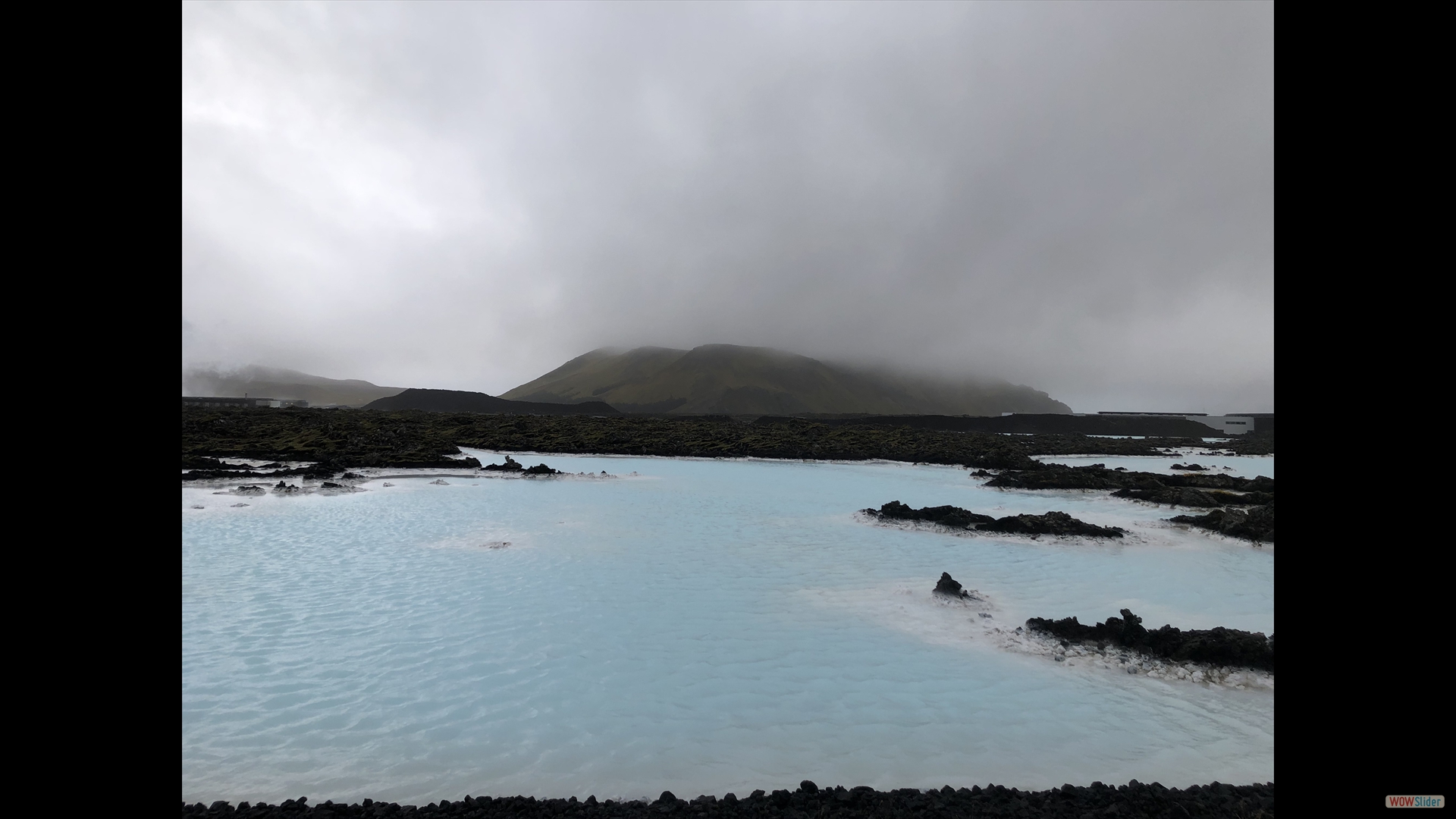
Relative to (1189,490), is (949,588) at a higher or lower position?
lower

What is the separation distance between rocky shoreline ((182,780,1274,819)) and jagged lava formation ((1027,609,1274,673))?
2.72m

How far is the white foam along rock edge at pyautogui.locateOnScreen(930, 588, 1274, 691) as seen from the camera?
532cm

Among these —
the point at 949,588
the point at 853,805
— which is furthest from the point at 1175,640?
the point at 853,805

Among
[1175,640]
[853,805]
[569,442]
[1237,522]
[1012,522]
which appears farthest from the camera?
[569,442]

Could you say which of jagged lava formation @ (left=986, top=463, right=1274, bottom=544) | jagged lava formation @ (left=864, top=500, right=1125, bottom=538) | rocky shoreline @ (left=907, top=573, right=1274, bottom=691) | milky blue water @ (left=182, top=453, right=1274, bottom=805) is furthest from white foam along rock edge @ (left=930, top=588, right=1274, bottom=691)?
jagged lava formation @ (left=986, top=463, right=1274, bottom=544)

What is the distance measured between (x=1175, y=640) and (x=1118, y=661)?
0.66 m

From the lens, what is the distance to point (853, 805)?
10.1 feet

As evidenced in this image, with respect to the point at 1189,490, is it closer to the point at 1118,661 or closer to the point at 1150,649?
the point at 1150,649

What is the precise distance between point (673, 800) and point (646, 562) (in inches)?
229

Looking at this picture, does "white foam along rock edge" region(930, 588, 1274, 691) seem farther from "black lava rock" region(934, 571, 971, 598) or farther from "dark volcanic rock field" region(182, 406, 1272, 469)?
"dark volcanic rock field" region(182, 406, 1272, 469)

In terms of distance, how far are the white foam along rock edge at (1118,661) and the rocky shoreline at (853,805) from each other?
238 cm

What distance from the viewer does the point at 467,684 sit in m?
4.91
